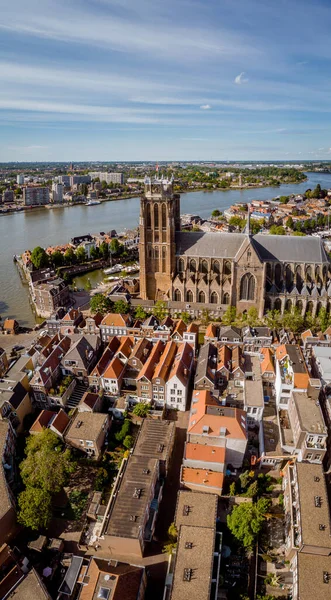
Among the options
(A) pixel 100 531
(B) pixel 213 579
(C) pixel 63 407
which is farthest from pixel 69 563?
(C) pixel 63 407

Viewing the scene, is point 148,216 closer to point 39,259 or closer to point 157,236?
point 157,236

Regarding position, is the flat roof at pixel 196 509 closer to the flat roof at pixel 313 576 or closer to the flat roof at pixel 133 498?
the flat roof at pixel 133 498

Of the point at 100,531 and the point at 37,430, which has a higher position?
the point at 37,430

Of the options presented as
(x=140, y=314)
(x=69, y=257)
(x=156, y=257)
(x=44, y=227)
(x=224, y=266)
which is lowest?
(x=140, y=314)

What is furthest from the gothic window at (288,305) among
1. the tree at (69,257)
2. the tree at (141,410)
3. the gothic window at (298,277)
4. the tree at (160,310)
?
the tree at (69,257)

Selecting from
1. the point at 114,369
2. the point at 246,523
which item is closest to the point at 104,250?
the point at 114,369

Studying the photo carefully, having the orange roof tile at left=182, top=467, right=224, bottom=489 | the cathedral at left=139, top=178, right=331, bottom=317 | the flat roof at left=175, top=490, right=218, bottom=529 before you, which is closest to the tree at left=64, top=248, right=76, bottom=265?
the cathedral at left=139, top=178, right=331, bottom=317

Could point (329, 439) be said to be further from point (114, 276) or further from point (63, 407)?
point (114, 276)
